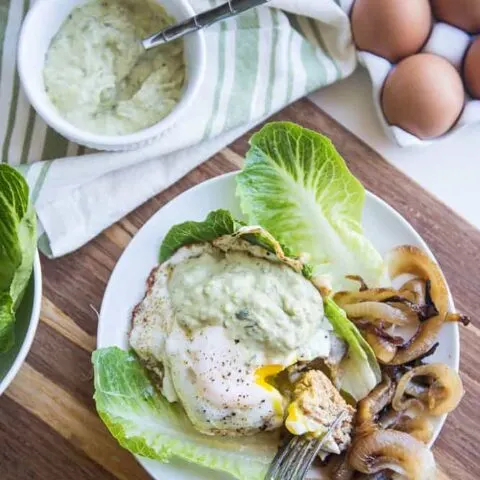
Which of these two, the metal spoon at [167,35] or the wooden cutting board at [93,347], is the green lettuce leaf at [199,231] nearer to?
the wooden cutting board at [93,347]

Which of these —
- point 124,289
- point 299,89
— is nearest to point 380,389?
point 124,289

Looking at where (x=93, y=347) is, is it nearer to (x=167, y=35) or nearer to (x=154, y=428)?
(x=154, y=428)

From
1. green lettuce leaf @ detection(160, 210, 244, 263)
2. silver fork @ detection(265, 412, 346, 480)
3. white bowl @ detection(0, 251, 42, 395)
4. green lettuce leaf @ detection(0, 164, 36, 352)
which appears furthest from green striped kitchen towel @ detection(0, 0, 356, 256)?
silver fork @ detection(265, 412, 346, 480)

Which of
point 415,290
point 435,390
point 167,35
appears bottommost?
point 435,390

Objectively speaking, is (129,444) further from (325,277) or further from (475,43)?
(475,43)

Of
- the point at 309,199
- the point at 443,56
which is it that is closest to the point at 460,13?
the point at 443,56

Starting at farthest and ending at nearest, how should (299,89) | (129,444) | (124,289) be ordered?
(299,89)
(124,289)
(129,444)

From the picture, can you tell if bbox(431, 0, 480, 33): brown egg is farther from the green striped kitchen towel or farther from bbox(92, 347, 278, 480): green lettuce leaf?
bbox(92, 347, 278, 480): green lettuce leaf
